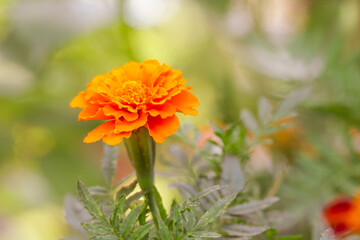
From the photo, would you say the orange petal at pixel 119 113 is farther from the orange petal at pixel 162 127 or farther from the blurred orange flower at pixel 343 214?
the blurred orange flower at pixel 343 214

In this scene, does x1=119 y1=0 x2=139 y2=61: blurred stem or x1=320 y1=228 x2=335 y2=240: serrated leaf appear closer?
x1=320 y1=228 x2=335 y2=240: serrated leaf

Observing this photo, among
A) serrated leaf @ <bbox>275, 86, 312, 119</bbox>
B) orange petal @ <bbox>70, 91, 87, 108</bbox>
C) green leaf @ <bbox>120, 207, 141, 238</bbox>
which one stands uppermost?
orange petal @ <bbox>70, 91, 87, 108</bbox>

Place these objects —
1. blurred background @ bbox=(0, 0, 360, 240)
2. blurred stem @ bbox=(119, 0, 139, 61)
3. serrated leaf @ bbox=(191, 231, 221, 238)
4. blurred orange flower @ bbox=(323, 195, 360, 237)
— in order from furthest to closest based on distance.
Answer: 1. blurred stem @ bbox=(119, 0, 139, 61)
2. blurred background @ bbox=(0, 0, 360, 240)
3. blurred orange flower @ bbox=(323, 195, 360, 237)
4. serrated leaf @ bbox=(191, 231, 221, 238)

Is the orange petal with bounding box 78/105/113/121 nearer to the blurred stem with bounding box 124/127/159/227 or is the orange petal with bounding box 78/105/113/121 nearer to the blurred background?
the blurred stem with bounding box 124/127/159/227

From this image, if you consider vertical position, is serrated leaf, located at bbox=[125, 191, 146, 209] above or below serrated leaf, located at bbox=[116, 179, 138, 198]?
below

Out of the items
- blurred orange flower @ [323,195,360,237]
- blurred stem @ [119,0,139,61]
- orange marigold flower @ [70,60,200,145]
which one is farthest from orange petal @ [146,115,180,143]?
blurred stem @ [119,0,139,61]

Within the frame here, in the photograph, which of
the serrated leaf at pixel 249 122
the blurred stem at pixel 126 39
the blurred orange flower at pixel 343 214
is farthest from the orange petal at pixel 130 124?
the blurred stem at pixel 126 39

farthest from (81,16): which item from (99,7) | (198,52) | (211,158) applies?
(211,158)
